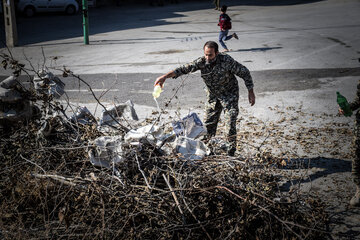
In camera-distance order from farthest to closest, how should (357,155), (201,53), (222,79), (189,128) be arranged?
(201,53), (222,79), (189,128), (357,155)

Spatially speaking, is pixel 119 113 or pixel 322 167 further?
pixel 119 113

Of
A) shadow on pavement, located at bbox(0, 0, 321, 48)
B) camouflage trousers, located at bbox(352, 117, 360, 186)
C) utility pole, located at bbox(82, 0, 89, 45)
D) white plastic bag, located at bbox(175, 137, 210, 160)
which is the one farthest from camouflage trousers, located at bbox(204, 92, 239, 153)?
shadow on pavement, located at bbox(0, 0, 321, 48)

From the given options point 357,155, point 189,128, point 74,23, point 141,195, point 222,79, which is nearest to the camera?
point 141,195

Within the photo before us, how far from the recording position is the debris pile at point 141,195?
321 centimetres

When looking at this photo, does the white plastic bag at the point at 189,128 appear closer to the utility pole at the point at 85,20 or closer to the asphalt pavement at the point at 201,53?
the asphalt pavement at the point at 201,53

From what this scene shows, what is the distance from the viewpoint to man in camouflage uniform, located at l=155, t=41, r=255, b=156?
4.70m

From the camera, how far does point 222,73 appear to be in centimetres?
472

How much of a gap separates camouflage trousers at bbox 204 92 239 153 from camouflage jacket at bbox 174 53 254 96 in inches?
3.8

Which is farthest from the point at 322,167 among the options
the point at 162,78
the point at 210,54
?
the point at 162,78

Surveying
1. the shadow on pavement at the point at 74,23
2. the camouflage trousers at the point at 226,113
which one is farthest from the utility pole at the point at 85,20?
the camouflage trousers at the point at 226,113

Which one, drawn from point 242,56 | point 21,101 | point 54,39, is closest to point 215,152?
point 21,101

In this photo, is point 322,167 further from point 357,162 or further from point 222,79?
point 222,79

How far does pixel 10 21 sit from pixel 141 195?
13.8m

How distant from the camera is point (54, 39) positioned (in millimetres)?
16828
